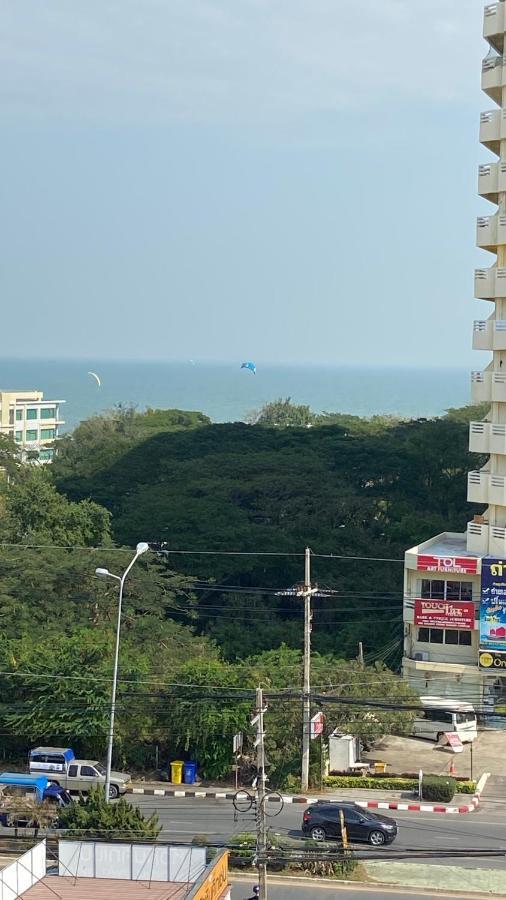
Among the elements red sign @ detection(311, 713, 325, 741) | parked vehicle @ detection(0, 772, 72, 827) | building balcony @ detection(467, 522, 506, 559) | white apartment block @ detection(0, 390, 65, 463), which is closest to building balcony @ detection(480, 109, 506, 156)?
building balcony @ detection(467, 522, 506, 559)

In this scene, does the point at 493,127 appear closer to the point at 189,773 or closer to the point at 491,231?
the point at 491,231

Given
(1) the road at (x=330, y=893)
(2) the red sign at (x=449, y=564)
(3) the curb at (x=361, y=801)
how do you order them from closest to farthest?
(1) the road at (x=330, y=893)
(3) the curb at (x=361, y=801)
(2) the red sign at (x=449, y=564)

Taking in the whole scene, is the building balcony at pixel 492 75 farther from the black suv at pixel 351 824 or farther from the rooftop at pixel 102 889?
the rooftop at pixel 102 889

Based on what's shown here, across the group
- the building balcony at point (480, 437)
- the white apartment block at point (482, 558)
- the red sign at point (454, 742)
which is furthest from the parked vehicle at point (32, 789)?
the building balcony at point (480, 437)

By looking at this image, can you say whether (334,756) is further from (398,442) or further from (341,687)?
(398,442)

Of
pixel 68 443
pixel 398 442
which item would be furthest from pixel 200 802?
pixel 68 443

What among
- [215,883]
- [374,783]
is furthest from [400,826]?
[215,883]
